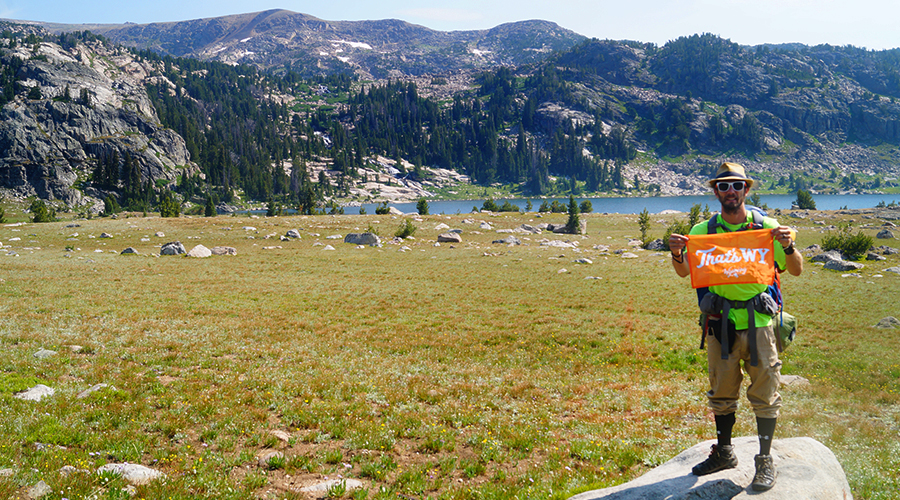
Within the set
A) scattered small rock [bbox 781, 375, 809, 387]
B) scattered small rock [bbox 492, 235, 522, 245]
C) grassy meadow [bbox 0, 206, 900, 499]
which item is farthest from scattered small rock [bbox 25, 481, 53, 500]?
scattered small rock [bbox 492, 235, 522, 245]

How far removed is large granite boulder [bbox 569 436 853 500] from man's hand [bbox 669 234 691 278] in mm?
2957

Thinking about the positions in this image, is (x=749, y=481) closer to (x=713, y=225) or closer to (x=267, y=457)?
(x=713, y=225)

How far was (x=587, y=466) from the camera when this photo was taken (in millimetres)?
8344

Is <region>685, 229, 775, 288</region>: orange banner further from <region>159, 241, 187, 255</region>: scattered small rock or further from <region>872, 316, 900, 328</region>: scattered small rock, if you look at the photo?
<region>159, 241, 187, 255</region>: scattered small rock

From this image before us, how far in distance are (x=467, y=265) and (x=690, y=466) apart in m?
39.2

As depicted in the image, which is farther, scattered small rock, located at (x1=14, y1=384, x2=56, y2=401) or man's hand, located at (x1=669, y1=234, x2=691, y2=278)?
scattered small rock, located at (x1=14, y1=384, x2=56, y2=401)

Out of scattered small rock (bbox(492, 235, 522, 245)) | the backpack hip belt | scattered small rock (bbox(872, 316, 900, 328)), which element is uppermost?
the backpack hip belt

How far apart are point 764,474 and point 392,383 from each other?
9759mm

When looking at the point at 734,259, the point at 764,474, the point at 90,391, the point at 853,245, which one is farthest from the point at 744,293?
the point at 853,245

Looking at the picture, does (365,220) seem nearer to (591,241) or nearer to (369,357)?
(591,241)

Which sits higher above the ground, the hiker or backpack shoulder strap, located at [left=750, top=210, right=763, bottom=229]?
backpack shoulder strap, located at [left=750, top=210, right=763, bottom=229]

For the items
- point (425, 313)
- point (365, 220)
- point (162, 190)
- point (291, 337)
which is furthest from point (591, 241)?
point (162, 190)

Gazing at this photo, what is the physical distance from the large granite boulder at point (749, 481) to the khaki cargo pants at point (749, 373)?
0.77 m

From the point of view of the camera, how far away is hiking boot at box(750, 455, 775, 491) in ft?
18.8
